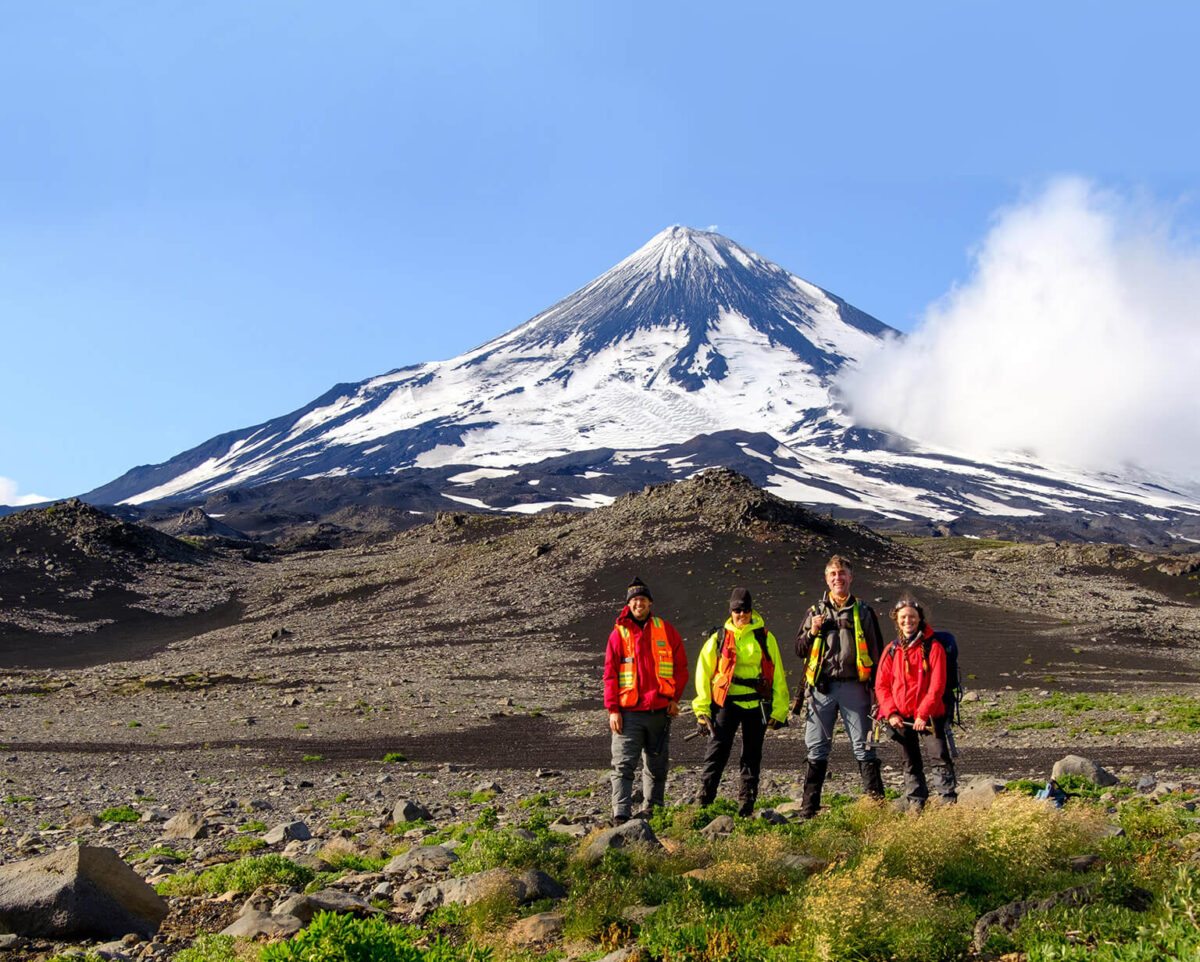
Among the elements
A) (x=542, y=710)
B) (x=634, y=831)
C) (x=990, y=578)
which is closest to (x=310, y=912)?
(x=634, y=831)

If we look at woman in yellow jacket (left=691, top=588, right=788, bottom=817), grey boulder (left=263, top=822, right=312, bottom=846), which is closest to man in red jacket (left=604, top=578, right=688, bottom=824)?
woman in yellow jacket (left=691, top=588, right=788, bottom=817)

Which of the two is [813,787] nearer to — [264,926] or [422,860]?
[422,860]

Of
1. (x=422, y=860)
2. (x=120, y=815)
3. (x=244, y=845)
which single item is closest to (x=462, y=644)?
(x=120, y=815)

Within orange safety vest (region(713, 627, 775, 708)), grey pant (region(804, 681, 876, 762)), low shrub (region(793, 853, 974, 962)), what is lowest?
low shrub (region(793, 853, 974, 962))

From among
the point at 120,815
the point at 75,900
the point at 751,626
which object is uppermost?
the point at 751,626

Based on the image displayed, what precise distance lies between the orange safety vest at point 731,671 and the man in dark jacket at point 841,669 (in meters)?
0.38

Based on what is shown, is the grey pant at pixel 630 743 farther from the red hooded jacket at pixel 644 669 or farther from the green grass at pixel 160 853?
the green grass at pixel 160 853

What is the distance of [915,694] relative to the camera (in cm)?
893

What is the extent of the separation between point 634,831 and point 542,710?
759 inches

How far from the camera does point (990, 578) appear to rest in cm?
5484

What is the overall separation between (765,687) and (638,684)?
4.67 ft

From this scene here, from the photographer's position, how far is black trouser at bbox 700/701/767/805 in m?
9.88

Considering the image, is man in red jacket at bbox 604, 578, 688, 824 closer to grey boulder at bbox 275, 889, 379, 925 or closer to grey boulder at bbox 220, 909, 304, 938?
grey boulder at bbox 275, 889, 379, 925

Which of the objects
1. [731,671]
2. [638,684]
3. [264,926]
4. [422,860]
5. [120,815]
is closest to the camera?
[264,926]
